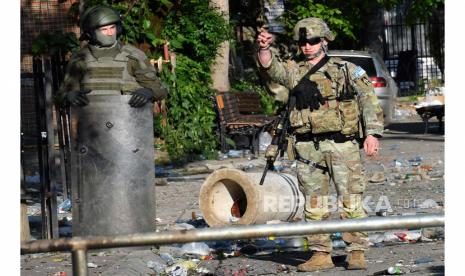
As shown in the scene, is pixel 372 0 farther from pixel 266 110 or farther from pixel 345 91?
pixel 345 91

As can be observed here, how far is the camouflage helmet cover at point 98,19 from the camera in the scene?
10.8 meters

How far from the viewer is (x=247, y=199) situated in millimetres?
11703

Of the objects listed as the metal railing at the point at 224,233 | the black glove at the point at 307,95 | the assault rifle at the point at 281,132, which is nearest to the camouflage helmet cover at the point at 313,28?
the black glove at the point at 307,95

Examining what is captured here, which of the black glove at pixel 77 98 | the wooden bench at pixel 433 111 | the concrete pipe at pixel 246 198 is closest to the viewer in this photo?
the black glove at pixel 77 98

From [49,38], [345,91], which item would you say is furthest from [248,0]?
[345,91]

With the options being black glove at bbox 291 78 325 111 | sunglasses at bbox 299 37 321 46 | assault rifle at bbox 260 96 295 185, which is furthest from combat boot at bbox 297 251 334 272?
sunglasses at bbox 299 37 321 46

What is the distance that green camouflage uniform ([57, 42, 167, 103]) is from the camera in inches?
425

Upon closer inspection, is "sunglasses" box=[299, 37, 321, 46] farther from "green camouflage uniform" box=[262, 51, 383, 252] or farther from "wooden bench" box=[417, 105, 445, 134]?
"wooden bench" box=[417, 105, 445, 134]

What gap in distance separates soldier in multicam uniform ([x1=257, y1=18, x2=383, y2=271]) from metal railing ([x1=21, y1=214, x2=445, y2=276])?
415 cm

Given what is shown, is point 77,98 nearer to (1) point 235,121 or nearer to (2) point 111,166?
(2) point 111,166

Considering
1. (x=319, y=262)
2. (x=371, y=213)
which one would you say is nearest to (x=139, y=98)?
(x=319, y=262)

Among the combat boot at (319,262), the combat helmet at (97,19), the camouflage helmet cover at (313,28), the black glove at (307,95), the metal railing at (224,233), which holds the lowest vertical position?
the combat boot at (319,262)

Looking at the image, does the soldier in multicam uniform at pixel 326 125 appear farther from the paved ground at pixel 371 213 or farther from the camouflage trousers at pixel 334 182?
the paved ground at pixel 371 213
